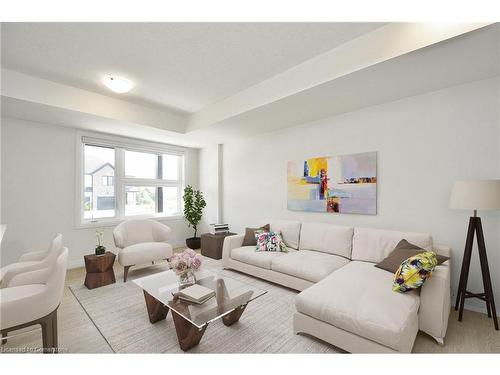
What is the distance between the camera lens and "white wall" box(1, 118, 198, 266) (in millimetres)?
3354

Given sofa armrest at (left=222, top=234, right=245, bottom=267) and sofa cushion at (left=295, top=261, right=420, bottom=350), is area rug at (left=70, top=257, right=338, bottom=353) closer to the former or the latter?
sofa cushion at (left=295, top=261, right=420, bottom=350)

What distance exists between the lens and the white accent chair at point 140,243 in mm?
3230

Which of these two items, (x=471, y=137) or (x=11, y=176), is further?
(x=11, y=176)

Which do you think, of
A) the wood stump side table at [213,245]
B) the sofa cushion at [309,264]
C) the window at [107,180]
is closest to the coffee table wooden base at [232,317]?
the sofa cushion at [309,264]

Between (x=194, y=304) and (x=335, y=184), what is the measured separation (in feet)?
8.23

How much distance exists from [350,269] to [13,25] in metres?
3.81

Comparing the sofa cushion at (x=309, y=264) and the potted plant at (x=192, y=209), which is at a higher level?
the potted plant at (x=192, y=209)

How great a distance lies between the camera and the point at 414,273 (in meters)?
1.83

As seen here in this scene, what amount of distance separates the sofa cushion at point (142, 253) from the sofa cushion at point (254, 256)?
3.56ft

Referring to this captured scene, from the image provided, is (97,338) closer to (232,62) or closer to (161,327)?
(161,327)

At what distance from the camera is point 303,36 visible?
209 centimetres

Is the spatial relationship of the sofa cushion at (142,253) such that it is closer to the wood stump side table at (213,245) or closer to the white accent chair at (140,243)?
the white accent chair at (140,243)

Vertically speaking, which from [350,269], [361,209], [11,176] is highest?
[11,176]

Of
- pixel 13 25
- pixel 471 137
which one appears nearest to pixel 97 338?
pixel 13 25
